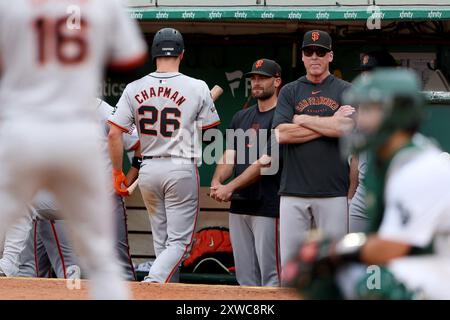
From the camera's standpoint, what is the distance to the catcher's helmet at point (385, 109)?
4328 millimetres

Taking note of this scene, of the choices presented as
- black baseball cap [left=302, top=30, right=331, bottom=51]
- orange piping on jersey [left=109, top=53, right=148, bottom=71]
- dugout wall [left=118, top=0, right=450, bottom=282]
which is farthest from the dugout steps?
orange piping on jersey [left=109, top=53, right=148, bottom=71]

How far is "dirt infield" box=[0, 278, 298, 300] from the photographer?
7.39m

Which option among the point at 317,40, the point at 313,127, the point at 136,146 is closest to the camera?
the point at 313,127

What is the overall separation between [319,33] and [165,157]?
1.40 metres

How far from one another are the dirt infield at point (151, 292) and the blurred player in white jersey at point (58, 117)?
237cm

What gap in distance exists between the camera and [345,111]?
25.7 feet

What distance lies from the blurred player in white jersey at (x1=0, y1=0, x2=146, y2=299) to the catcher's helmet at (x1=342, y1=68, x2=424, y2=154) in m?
1.12

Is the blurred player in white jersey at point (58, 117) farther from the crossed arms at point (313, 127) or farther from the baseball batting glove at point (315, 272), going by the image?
the crossed arms at point (313, 127)

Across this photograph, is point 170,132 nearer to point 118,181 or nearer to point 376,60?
point 118,181

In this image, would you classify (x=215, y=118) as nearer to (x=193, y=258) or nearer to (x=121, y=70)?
(x=193, y=258)

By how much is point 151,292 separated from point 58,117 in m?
3.04

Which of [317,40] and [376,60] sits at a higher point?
[317,40]

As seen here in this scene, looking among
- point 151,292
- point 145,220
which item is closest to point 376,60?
point 151,292

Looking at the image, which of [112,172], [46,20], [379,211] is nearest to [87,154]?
[46,20]
